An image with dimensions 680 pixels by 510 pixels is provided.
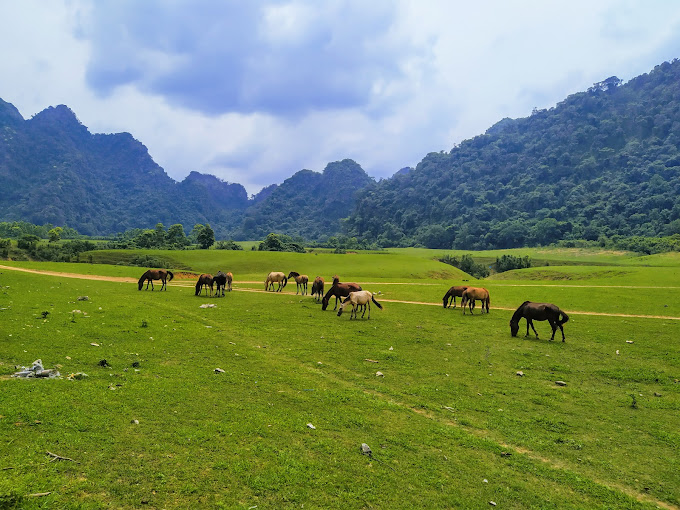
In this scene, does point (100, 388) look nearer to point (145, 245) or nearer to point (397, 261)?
point (397, 261)

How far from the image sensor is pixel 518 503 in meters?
6.41

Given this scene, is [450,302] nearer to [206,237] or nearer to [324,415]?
[324,415]

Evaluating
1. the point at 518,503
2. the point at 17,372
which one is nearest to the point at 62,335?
the point at 17,372

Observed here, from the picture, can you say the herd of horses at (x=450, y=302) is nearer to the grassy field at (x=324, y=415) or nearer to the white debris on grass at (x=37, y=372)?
the grassy field at (x=324, y=415)

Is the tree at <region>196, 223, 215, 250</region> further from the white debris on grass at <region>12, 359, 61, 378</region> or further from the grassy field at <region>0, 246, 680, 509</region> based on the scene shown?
the white debris on grass at <region>12, 359, 61, 378</region>

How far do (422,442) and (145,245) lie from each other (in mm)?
99572

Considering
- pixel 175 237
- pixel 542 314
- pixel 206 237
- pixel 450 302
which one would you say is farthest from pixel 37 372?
pixel 175 237

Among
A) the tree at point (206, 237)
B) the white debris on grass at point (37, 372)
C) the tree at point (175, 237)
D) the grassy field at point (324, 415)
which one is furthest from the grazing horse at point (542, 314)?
the tree at point (175, 237)

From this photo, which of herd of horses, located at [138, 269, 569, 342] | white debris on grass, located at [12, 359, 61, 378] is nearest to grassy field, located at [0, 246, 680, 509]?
white debris on grass, located at [12, 359, 61, 378]

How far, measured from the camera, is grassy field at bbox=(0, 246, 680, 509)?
6.09 m

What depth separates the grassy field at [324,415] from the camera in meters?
6.09

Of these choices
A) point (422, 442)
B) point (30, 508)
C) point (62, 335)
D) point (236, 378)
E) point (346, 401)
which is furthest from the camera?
point (62, 335)

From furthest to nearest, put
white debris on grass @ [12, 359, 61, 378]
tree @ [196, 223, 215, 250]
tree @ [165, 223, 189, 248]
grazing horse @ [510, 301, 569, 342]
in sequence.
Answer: tree @ [165, 223, 189, 248], tree @ [196, 223, 215, 250], grazing horse @ [510, 301, 569, 342], white debris on grass @ [12, 359, 61, 378]

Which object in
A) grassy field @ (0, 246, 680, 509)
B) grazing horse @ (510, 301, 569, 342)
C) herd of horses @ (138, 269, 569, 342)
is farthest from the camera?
herd of horses @ (138, 269, 569, 342)
